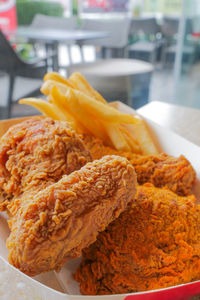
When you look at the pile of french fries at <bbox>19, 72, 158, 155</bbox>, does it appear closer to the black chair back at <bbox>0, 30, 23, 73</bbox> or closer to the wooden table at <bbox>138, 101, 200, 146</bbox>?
the wooden table at <bbox>138, 101, 200, 146</bbox>

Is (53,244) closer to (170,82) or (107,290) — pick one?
(107,290)

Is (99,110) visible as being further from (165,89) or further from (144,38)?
(144,38)

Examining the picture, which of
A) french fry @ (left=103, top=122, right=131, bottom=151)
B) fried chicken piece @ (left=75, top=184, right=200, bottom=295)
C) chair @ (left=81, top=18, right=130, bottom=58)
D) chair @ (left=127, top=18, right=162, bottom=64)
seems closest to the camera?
fried chicken piece @ (left=75, top=184, right=200, bottom=295)

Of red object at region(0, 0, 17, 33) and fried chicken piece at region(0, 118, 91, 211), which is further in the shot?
red object at region(0, 0, 17, 33)

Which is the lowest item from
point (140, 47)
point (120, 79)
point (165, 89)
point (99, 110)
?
point (165, 89)

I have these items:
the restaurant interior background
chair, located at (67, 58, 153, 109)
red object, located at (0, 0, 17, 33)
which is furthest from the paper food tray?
red object, located at (0, 0, 17, 33)

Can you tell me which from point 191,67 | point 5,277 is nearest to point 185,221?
point 5,277

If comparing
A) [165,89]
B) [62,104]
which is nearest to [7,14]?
[165,89]
